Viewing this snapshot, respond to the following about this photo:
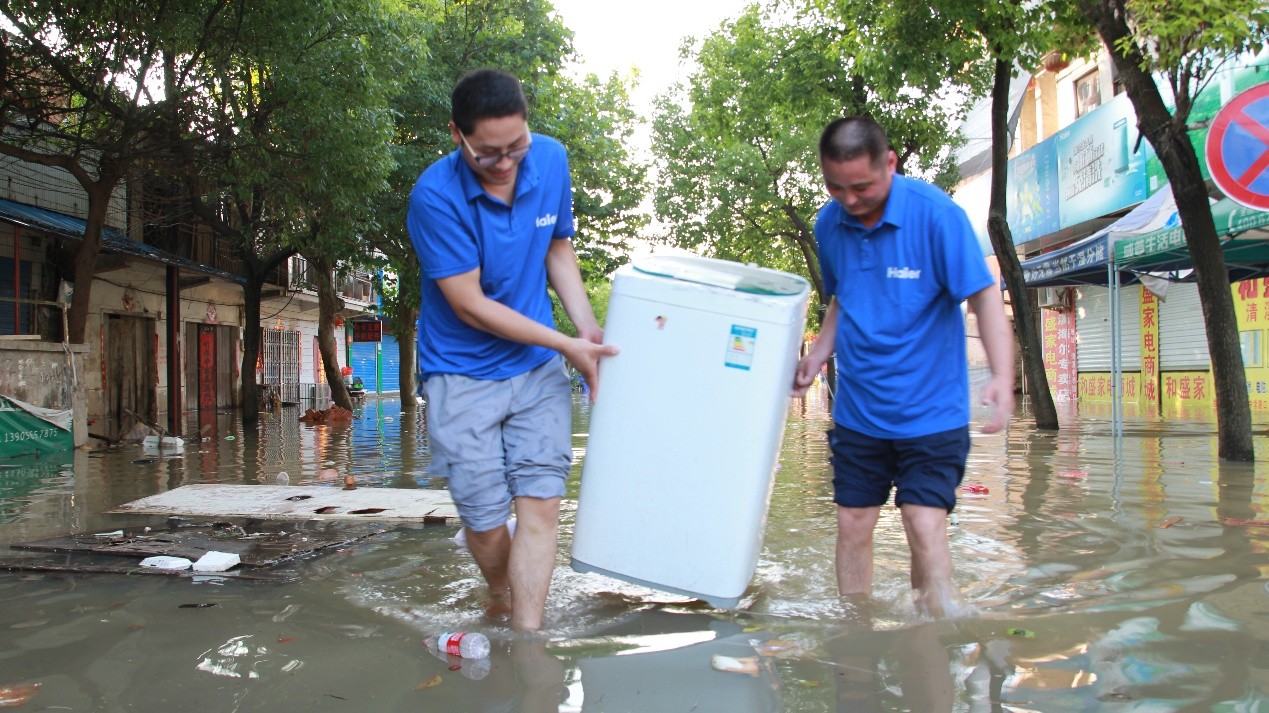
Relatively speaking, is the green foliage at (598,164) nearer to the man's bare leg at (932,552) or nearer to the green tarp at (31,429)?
the green tarp at (31,429)

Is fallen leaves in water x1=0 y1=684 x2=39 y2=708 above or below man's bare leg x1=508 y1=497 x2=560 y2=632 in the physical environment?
below

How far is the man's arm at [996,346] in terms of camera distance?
3051mm

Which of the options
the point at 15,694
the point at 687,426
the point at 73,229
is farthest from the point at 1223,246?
the point at 73,229

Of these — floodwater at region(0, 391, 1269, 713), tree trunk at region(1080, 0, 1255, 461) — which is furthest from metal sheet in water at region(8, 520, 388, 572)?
tree trunk at region(1080, 0, 1255, 461)

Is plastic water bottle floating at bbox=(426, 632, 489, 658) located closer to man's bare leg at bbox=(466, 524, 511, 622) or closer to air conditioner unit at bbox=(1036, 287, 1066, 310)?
man's bare leg at bbox=(466, 524, 511, 622)

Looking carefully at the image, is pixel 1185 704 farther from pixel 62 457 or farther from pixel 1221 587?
pixel 62 457

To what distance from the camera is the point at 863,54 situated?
10695 mm

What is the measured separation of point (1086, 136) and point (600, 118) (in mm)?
11481

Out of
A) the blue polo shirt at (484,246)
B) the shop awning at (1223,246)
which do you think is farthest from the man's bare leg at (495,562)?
the shop awning at (1223,246)

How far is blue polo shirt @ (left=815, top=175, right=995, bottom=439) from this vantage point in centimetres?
A: 310

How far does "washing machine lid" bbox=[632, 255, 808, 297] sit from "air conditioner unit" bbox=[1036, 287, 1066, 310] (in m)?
23.2

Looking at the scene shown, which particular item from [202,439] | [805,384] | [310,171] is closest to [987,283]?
[805,384]

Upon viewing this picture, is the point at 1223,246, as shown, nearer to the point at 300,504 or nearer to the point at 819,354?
the point at 819,354

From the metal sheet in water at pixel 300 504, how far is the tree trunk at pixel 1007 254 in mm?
8434
